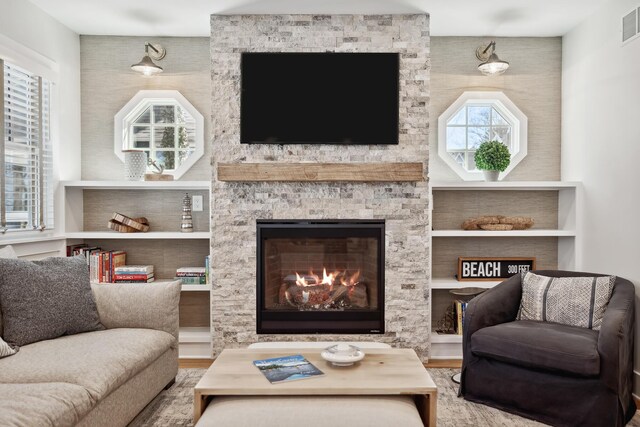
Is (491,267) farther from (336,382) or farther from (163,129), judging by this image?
(163,129)

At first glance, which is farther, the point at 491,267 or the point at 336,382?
the point at 491,267

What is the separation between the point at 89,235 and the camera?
3750mm

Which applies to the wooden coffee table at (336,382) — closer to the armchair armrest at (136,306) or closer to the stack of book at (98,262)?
the armchair armrest at (136,306)

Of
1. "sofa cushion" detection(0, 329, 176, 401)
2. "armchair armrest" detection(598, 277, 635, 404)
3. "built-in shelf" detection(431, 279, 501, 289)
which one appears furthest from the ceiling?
"sofa cushion" detection(0, 329, 176, 401)

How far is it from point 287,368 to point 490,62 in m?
2.86

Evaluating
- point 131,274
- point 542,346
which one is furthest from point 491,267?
point 131,274

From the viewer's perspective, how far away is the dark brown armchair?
242 cm

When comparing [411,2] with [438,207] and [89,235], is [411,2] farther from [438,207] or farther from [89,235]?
[89,235]

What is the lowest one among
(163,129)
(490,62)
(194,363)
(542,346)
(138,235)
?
(194,363)

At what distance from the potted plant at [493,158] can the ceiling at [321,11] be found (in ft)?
3.17

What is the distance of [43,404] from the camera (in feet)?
5.73

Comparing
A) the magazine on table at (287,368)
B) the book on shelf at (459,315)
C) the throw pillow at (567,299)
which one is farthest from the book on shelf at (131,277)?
the throw pillow at (567,299)

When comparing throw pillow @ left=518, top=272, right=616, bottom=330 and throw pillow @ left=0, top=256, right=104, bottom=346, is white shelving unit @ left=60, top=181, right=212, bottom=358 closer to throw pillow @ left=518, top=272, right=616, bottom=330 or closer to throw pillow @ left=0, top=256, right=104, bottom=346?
throw pillow @ left=0, top=256, right=104, bottom=346

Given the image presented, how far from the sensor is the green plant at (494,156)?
377cm
